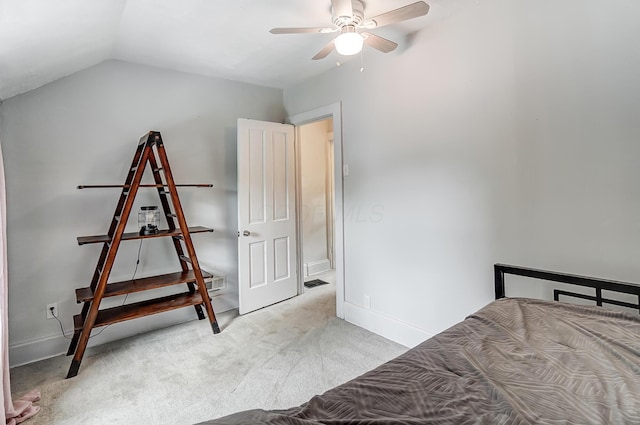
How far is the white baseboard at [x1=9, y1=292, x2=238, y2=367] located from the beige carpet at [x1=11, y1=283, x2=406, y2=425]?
9 centimetres

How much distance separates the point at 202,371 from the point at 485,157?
2467 millimetres

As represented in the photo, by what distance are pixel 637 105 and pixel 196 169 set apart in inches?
130

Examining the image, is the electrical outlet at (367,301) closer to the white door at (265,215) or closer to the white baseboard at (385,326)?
the white baseboard at (385,326)

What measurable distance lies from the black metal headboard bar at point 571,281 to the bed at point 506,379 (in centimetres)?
1

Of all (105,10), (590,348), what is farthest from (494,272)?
(105,10)

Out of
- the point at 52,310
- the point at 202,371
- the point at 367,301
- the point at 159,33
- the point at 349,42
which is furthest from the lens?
the point at 367,301

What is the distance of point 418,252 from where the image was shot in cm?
251

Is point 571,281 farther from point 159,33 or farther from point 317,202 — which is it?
point 317,202

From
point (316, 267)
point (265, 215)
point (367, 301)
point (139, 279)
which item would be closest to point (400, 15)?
point (367, 301)

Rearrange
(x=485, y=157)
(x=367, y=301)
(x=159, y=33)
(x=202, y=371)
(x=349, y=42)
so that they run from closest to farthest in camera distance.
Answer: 1. (x=349, y=42)
2. (x=485, y=157)
3. (x=202, y=371)
4. (x=159, y=33)
5. (x=367, y=301)

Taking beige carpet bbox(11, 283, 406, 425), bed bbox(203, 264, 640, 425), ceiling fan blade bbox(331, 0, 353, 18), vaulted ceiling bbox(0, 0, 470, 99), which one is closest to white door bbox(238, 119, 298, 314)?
beige carpet bbox(11, 283, 406, 425)

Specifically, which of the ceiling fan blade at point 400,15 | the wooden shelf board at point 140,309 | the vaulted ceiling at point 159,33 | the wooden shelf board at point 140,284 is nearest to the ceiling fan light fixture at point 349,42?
the ceiling fan blade at point 400,15

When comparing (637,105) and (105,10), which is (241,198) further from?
(637,105)

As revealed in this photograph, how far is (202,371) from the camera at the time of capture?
225 centimetres
